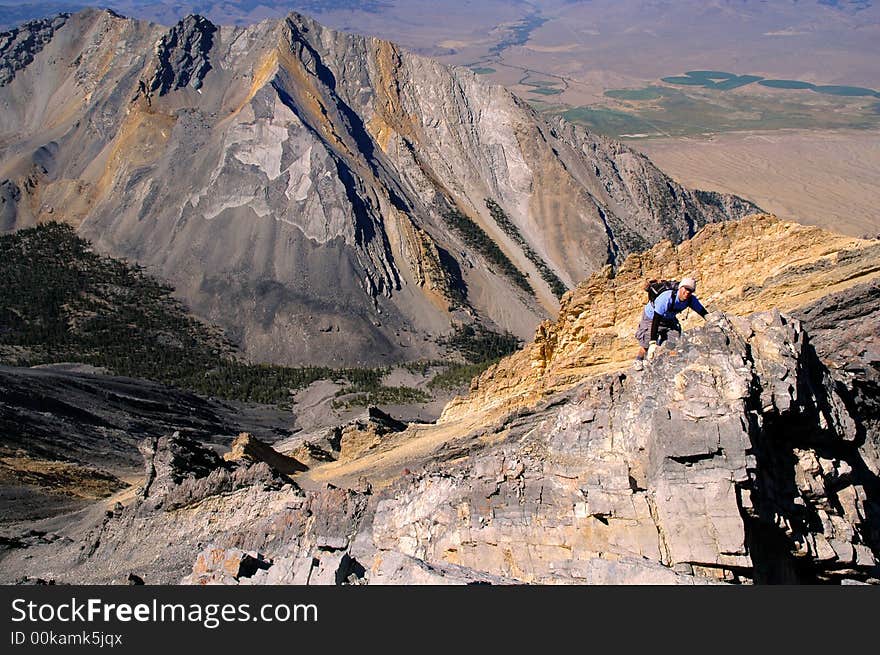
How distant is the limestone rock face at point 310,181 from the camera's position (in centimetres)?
6956

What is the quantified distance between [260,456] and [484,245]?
199ft

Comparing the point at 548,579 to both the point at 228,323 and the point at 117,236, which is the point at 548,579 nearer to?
the point at 228,323

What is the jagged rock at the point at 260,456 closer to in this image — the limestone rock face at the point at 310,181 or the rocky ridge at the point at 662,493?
the rocky ridge at the point at 662,493

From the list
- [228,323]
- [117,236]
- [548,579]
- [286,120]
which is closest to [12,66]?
[117,236]

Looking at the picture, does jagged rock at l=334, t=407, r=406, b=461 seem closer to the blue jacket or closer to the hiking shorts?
the hiking shorts

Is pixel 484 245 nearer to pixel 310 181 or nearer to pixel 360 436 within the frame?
pixel 310 181

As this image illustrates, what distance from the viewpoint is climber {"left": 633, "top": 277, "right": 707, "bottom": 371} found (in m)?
13.2

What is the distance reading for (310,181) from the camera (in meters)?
73.2

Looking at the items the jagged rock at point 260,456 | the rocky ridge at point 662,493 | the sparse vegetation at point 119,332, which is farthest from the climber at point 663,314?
the sparse vegetation at point 119,332

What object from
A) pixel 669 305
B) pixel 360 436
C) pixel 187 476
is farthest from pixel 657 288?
pixel 360 436

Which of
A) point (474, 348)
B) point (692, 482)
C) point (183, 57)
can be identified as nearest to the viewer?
point (692, 482)

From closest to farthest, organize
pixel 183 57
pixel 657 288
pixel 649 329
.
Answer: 1. pixel 649 329
2. pixel 657 288
3. pixel 183 57

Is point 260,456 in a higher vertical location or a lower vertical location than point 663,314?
higher

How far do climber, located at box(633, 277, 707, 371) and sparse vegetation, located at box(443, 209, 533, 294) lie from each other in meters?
65.8
